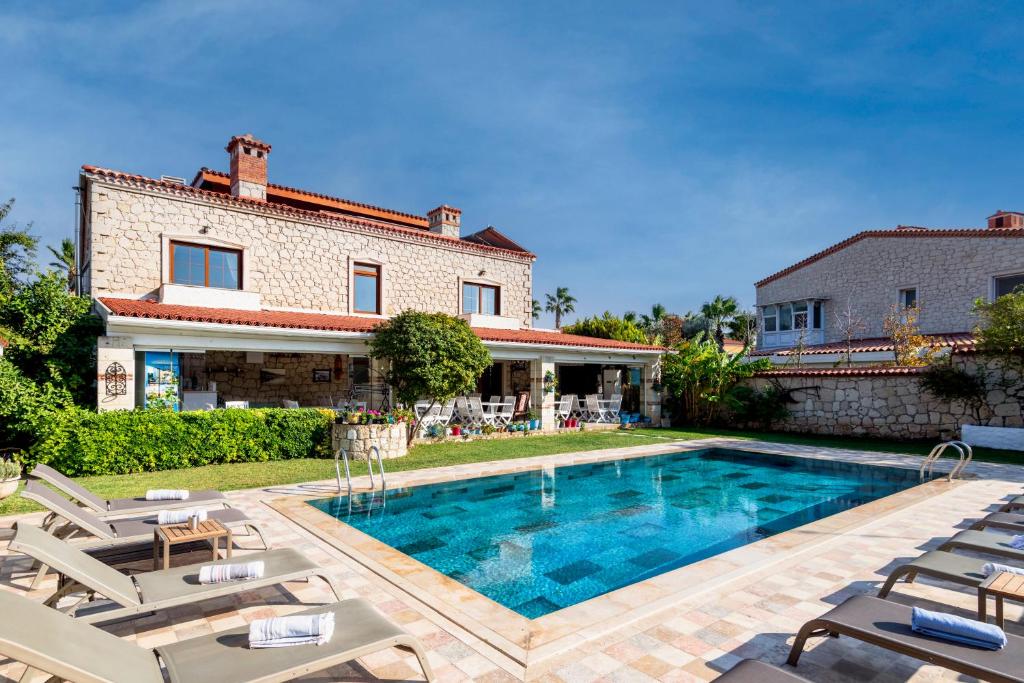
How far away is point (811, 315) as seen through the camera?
3106cm

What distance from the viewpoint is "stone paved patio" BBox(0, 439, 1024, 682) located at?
146 inches

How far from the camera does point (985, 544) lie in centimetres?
521

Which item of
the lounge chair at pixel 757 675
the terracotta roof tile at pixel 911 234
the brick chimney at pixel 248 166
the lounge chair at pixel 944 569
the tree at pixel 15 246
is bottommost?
the lounge chair at pixel 944 569

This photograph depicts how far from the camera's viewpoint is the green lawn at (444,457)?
10.3 metres

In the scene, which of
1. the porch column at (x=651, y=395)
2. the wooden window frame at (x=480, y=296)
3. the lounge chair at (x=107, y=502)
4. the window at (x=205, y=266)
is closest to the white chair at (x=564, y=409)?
the porch column at (x=651, y=395)

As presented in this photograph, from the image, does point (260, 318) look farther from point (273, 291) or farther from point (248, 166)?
point (248, 166)

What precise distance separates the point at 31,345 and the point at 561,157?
55.7 feet

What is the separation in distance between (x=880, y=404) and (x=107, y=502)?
2097 centimetres

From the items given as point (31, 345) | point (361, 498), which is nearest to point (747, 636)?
point (361, 498)

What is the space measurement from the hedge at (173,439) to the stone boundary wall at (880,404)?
1645 cm

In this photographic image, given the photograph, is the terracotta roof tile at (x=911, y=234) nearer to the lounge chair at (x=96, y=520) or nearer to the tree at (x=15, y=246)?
the lounge chair at (x=96, y=520)

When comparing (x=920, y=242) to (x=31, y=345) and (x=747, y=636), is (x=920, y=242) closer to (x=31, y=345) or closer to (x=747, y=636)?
(x=747, y=636)

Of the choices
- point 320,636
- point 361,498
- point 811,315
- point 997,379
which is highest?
point 811,315

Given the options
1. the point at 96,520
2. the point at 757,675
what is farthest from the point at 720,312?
the point at 757,675
